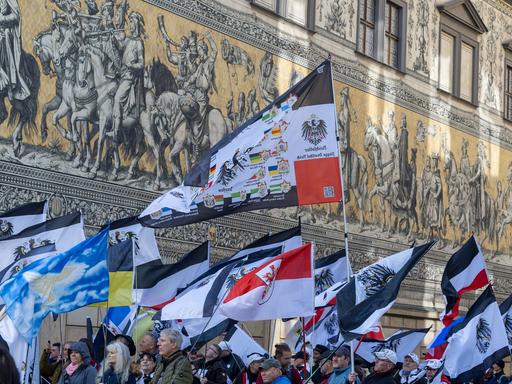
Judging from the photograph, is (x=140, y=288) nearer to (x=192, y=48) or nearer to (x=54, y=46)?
(x=54, y=46)

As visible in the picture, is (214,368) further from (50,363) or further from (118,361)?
(50,363)

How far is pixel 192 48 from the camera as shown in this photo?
58.3 feet

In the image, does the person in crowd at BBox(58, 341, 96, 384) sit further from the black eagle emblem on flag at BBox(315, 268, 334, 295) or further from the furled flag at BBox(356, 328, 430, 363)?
the furled flag at BBox(356, 328, 430, 363)

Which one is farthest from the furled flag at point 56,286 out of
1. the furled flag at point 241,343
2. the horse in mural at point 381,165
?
the horse in mural at point 381,165

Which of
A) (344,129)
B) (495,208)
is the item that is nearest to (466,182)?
(495,208)

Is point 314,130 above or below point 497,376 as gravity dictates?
above

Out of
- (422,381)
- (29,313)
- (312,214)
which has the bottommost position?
(422,381)

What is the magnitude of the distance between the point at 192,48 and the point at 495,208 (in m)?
12.2

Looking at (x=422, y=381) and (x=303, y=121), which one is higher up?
(x=303, y=121)

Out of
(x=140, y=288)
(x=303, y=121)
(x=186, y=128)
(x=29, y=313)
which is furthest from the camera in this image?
(x=186, y=128)

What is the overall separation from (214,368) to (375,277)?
1.83 m

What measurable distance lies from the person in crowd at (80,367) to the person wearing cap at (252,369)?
→ 2.44 meters

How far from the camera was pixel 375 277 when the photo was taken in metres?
10.2

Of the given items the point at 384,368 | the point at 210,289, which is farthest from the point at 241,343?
the point at 384,368
